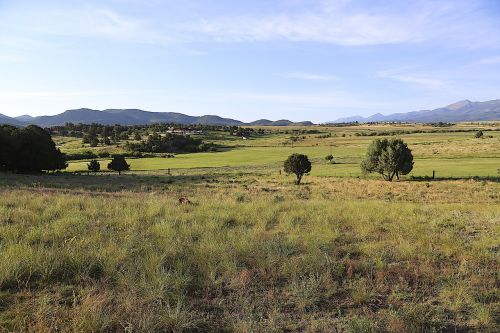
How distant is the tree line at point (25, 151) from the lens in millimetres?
61188

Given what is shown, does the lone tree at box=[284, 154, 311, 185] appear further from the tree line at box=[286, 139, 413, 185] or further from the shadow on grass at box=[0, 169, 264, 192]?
the shadow on grass at box=[0, 169, 264, 192]

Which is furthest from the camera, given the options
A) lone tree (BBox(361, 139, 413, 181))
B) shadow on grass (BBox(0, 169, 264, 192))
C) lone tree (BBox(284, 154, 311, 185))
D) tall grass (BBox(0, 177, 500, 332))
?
lone tree (BBox(284, 154, 311, 185))

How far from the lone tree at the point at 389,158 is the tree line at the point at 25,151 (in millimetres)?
51613

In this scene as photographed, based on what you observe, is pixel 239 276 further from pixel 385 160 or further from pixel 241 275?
pixel 385 160

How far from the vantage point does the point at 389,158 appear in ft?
178

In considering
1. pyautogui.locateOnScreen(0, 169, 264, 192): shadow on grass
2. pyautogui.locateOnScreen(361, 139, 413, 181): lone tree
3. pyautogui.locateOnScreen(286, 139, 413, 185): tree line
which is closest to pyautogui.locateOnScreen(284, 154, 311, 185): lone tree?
pyautogui.locateOnScreen(286, 139, 413, 185): tree line

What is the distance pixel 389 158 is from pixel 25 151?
55994 mm

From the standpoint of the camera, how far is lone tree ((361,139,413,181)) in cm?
5397

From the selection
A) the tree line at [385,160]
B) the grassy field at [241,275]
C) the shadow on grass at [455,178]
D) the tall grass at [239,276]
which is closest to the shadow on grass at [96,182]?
the tree line at [385,160]

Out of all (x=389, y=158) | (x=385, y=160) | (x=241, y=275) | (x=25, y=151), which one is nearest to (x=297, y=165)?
(x=385, y=160)

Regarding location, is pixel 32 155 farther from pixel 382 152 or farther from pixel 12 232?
pixel 12 232

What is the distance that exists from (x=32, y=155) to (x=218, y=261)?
65456 millimetres

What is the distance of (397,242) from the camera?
9.43 m

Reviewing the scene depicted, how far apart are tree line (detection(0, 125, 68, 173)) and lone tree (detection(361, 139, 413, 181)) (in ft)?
169
